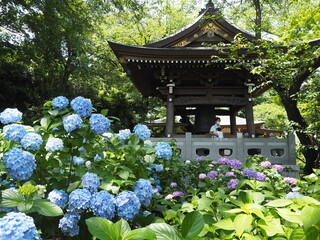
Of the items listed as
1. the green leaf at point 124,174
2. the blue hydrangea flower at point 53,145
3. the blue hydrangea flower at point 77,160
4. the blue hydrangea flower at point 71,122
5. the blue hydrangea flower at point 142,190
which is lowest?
the blue hydrangea flower at point 142,190

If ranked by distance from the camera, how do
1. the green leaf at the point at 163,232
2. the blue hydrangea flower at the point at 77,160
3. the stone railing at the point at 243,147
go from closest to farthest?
the green leaf at the point at 163,232, the blue hydrangea flower at the point at 77,160, the stone railing at the point at 243,147

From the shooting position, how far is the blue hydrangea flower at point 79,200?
1308mm

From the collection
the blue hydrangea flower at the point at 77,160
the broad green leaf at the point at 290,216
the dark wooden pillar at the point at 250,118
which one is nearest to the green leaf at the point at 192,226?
the broad green leaf at the point at 290,216

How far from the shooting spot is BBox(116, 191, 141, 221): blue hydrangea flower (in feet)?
4.34

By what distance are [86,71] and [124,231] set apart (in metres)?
13.8

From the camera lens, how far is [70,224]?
4.34 ft

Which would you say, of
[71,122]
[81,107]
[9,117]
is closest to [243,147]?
[81,107]

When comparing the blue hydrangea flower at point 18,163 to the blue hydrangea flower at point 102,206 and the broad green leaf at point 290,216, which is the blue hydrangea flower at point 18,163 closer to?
the blue hydrangea flower at point 102,206

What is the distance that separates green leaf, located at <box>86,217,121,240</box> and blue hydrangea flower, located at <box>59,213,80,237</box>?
49cm

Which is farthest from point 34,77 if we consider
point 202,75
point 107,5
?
point 202,75

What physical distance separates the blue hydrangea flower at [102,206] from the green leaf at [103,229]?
38 centimetres

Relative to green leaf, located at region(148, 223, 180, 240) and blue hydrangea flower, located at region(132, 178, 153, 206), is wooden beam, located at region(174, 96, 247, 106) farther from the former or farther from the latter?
green leaf, located at region(148, 223, 180, 240)

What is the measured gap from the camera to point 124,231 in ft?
3.13

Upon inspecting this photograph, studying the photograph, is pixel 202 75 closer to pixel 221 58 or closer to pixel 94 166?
pixel 221 58
